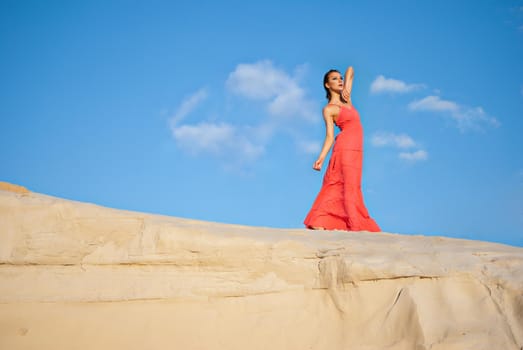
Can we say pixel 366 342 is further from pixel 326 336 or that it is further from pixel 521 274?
pixel 521 274

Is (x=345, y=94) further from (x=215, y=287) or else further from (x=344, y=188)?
(x=215, y=287)

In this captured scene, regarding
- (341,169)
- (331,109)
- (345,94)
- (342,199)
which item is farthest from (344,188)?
(345,94)

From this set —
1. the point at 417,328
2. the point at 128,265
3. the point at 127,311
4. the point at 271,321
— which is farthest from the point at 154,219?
the point at 417,328

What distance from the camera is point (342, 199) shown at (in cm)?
630

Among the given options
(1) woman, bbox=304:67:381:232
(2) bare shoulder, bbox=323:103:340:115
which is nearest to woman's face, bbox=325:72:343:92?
(1) woman, bbox=304:67:381:232

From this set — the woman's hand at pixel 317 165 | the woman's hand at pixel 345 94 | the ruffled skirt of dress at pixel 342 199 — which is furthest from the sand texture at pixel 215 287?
the woman's hand at pixel 345 94

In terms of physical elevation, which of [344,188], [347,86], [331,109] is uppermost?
[347,86]

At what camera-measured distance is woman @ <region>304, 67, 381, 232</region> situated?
6.19 meters

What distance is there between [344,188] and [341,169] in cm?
27

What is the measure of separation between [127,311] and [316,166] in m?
3.65

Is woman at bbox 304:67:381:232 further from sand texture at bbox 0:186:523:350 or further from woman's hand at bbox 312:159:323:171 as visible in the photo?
sand texture at bbox 0:186:523:350

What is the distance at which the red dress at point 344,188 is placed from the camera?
617cm

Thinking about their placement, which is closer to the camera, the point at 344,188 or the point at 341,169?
the point at 344,188

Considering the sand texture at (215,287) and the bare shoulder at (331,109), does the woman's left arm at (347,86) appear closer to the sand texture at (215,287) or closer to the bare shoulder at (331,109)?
the bare shoulder at (331,109)
